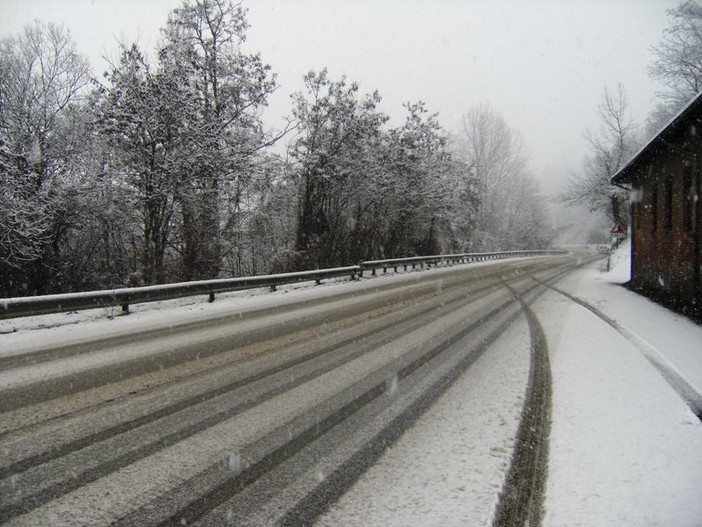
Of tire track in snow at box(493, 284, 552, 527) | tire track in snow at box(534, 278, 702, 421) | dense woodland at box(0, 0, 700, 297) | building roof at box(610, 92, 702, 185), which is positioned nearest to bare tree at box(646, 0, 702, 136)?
building roof at box(610, 92, 702, 185)

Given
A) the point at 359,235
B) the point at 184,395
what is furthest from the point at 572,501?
the point at 359,235

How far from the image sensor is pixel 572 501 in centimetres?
273

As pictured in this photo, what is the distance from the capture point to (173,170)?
1475cm

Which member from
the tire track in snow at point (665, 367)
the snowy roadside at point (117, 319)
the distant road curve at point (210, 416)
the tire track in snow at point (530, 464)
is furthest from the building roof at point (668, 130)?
the snowy roadside at point (117, 319)

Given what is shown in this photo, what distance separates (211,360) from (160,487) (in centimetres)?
314

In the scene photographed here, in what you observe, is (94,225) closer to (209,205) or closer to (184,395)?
(209,205)

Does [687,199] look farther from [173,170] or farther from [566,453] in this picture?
[173,170]

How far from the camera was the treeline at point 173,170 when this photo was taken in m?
14.6

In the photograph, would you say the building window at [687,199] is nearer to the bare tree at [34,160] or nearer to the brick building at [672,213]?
the brick building at [672,213]

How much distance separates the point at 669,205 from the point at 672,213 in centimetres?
76

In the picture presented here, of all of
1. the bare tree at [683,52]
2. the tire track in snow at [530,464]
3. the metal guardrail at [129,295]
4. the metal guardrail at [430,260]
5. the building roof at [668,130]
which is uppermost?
the bare tree at [683,52]

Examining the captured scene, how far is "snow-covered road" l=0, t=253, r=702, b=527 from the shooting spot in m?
2.64

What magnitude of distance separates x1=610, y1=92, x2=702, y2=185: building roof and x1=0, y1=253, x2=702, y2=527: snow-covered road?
576 cm

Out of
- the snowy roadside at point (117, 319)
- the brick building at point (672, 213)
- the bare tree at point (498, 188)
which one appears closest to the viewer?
the snowy roadside at point (117, 319)
